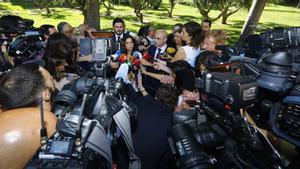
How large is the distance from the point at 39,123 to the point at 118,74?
2360 millimetres

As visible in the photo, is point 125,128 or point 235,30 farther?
point 235,30

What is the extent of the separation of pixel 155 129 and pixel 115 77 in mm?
1120

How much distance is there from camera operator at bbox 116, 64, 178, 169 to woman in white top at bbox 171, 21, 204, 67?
0.91 m

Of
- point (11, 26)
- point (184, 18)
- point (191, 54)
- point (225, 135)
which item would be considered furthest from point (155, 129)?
point (184, 18)

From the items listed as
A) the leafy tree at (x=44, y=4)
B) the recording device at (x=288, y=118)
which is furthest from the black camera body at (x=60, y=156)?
the leafy tree at (x=44, y=4)

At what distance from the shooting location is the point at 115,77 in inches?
166

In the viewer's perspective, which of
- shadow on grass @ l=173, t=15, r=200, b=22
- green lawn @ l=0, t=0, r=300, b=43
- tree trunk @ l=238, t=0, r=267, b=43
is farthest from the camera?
shadow on grass @ l=173, t=15, r=200, b=22

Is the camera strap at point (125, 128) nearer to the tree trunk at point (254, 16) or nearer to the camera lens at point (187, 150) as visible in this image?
the camera lens at point (187, 150)

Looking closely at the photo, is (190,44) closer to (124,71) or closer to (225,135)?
(124,71)

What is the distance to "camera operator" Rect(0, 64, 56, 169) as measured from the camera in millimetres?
2125

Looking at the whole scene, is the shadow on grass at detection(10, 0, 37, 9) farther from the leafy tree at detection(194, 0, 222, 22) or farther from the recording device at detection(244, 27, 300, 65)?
the recording device at detection(244, 27, 300, 65)

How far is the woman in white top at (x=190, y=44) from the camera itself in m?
4.95

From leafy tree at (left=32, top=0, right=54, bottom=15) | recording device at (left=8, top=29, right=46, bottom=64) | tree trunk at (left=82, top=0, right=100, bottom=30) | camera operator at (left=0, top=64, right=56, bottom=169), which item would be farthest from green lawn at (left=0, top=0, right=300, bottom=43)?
camera operator at (left=0, top=64, right=56, bottom=169)

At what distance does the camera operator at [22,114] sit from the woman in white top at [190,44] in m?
2.62
